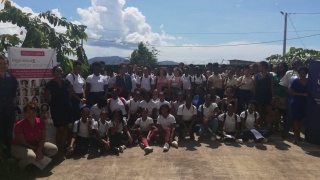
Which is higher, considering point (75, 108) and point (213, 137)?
point (75, 108)

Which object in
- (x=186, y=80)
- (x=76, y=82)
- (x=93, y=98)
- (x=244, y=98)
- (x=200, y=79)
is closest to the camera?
(x=76, y=82)

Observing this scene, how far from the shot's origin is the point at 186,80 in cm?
1041

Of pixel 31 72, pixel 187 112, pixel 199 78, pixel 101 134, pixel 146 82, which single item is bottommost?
pixel 101 134

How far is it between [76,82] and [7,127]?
2.27 meters

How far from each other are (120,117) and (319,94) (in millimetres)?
4649

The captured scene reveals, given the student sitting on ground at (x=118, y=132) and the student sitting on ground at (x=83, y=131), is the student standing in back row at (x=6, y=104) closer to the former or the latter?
the student sitting on ground at (x=83, y=131)

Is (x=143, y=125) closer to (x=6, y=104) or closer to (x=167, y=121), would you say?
(x=167, y=121)

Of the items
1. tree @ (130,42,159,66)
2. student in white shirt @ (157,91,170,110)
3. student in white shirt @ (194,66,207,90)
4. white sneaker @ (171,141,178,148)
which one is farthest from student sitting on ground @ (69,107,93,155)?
tree @ (130,42,159,66)

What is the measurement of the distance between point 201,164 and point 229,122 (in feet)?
7.88

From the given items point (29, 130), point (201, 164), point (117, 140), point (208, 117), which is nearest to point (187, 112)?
point (208, 117)

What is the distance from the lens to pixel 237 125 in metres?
8.62

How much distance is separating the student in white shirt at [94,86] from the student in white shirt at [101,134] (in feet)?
3.29

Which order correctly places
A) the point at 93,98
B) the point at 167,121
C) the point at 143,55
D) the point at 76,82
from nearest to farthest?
the point at 76,82 → the point at 167,121 → the point at 93,98 → the point at 143,55

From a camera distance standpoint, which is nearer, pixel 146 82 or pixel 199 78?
pixel 146 82
